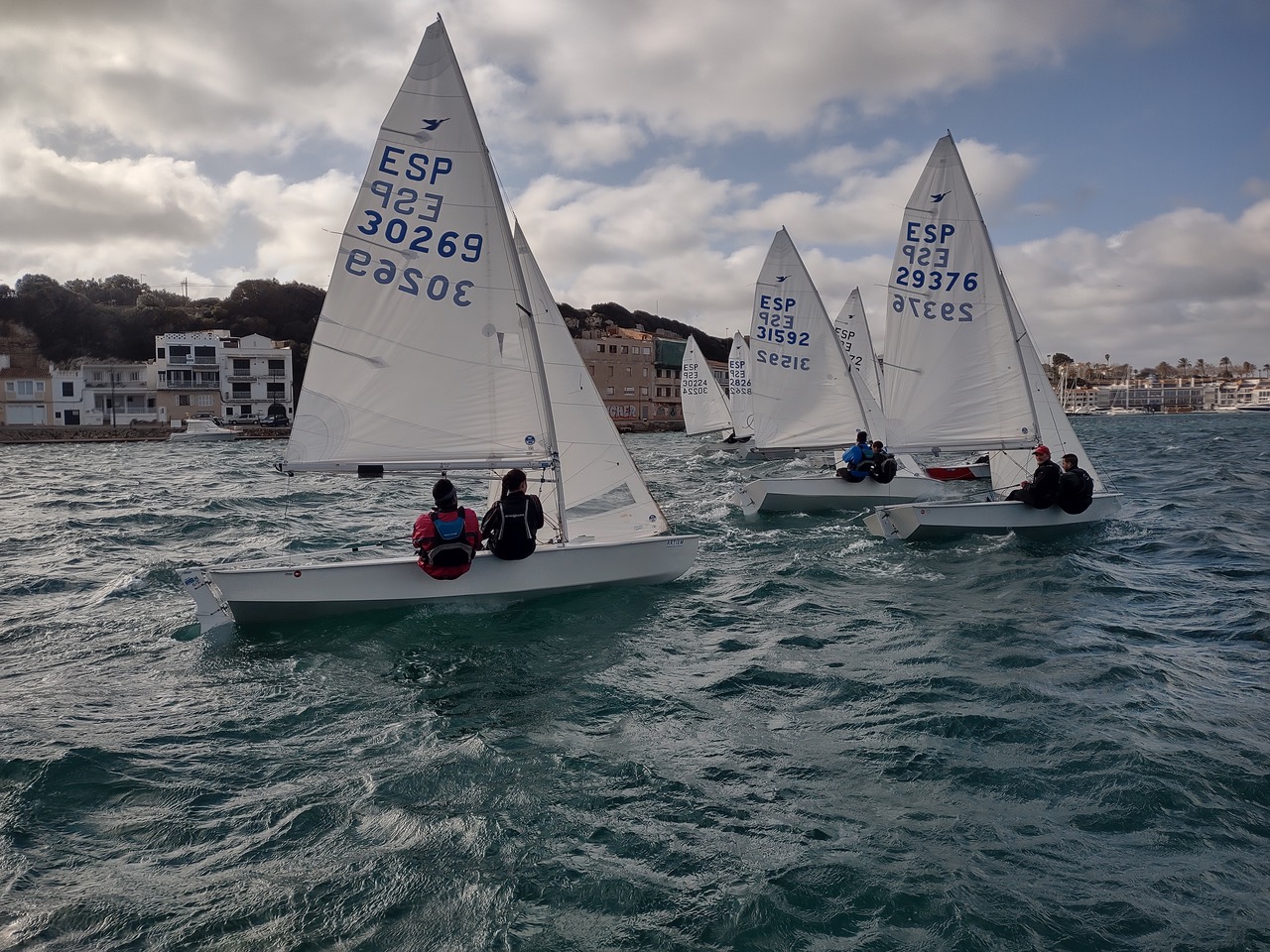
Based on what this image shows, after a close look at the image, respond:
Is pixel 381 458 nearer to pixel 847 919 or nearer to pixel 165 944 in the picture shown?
pixel 165 944

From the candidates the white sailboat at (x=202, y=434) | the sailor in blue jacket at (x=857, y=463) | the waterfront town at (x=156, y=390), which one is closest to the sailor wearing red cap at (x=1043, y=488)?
the sailor in blue jacket at (x=857, y=463)

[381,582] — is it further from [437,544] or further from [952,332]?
[952,332]

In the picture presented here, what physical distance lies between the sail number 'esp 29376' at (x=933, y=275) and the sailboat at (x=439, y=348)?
7088mm

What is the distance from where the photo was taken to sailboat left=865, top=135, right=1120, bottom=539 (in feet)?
42.4

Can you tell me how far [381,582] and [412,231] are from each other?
3206 mm

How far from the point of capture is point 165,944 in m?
3.23

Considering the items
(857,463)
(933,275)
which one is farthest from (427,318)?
(857,463)

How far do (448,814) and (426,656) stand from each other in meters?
2.60

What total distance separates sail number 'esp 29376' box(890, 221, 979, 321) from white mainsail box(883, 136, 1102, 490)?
0.6 inches

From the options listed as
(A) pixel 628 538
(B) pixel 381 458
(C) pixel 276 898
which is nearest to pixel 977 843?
(C) pixel 276 898

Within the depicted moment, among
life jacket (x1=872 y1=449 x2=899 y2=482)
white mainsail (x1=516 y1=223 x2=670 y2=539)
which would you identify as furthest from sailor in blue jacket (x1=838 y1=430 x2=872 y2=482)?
white mainsail (x1=516 y1=223 x2=670 y2=539)

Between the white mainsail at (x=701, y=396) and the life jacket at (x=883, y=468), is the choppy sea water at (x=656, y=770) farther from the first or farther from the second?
the white mainsail at (x=701, y=396)

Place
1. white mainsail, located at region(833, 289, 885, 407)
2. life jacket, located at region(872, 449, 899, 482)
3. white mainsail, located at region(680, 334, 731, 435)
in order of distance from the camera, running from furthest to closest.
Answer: white mainsail, located at region(680, 334, 731, 435) < white mainsail, located at region(833, 289, 885, 407) < life jacket, located at region(872, 449, 899, 482)

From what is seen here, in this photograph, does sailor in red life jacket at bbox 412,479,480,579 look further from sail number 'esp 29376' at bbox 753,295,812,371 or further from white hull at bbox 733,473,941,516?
sail number 'esp 29376' at bbox 753,295,812,371
